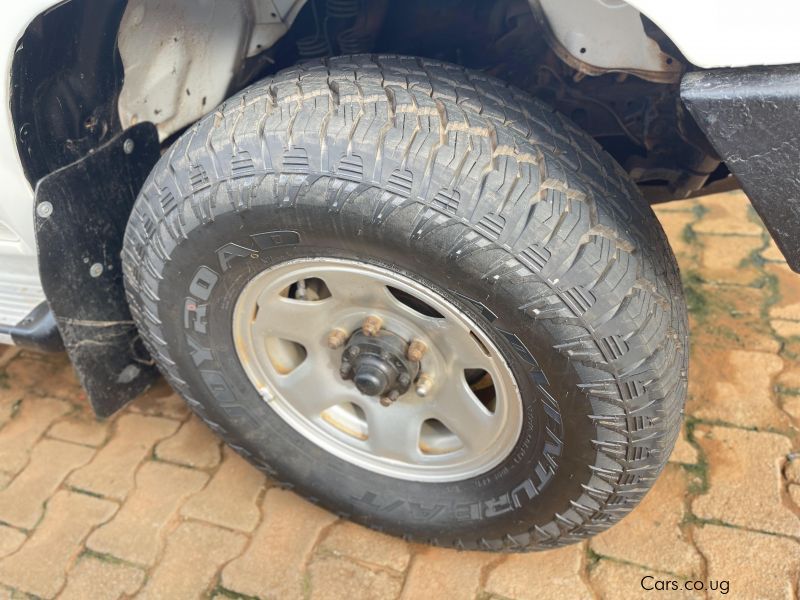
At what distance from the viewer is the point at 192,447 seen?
2.20 metres

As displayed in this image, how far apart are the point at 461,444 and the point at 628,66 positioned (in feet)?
3.21

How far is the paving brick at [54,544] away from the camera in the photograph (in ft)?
6.05

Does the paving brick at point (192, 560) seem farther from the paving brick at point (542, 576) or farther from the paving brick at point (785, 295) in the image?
the paving brick at point (785, 295)

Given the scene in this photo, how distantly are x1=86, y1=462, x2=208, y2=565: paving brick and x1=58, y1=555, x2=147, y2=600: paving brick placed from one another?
34 mm

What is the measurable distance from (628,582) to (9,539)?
70.6 inches

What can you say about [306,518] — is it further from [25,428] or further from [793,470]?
[793,470]

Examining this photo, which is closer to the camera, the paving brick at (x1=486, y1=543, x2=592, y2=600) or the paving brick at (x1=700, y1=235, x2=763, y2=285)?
the paving brick at (x1=486, y1=543, x2=592, y2=600)

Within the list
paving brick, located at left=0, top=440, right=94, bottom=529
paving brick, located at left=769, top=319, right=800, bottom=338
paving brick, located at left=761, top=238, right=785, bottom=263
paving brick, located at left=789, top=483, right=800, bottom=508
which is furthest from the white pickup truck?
paving brick, located at left=761, top=238, right=785, bottom=263

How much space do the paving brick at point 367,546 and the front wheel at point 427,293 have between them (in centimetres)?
10

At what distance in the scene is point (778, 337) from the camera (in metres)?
2.41

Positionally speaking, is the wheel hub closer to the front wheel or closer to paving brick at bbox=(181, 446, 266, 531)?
the front wheel

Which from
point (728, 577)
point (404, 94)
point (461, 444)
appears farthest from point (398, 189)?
point (728, 577)

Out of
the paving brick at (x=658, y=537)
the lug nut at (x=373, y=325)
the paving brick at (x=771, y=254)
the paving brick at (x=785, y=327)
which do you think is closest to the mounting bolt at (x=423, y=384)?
the lug nut at (x=373, y=325)

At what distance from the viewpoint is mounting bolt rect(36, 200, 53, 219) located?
1.60m
